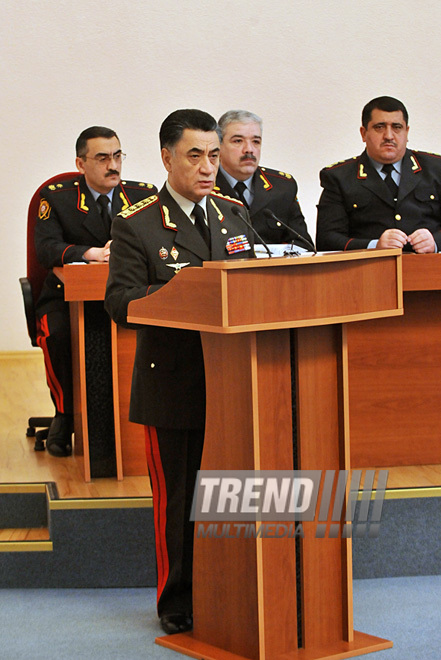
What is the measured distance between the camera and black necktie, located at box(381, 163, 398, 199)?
3576 millimetres

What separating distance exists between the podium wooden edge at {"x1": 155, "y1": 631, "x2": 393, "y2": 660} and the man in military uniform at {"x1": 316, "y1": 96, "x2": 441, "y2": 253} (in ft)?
5.38

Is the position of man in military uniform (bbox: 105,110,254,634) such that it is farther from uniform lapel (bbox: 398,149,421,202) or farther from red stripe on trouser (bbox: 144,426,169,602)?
uniform lapel (bbox: 398,149,421,202)

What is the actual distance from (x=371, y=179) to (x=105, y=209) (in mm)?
1110

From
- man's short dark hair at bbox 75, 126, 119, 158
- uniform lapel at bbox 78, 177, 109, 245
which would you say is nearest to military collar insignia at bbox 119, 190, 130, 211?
uniform lapel at bbox 78, 177, 109, 245

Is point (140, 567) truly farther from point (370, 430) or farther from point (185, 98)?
point (185, 98)

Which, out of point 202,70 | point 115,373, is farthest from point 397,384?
point 202,70

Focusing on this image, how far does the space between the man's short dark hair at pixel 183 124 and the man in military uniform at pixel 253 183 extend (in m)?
1.45

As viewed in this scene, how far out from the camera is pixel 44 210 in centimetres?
386

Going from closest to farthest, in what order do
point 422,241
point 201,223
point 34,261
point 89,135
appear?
1. point 201,223
2. point 422,241
3. point 89,135
4. point 34,261

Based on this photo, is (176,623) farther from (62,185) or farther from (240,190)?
(62,185)

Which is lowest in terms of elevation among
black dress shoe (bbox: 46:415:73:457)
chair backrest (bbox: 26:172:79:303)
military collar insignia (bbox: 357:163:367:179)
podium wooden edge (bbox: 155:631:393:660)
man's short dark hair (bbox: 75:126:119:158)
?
podium wooden edge (bbox: 155:631:393:660)

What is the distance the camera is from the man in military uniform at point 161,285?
2285mm

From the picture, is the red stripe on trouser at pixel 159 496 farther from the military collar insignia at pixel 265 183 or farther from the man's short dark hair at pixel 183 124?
the military collar insignia at pixel 265 183

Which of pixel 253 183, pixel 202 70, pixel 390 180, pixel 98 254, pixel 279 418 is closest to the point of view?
pixel 279 418
